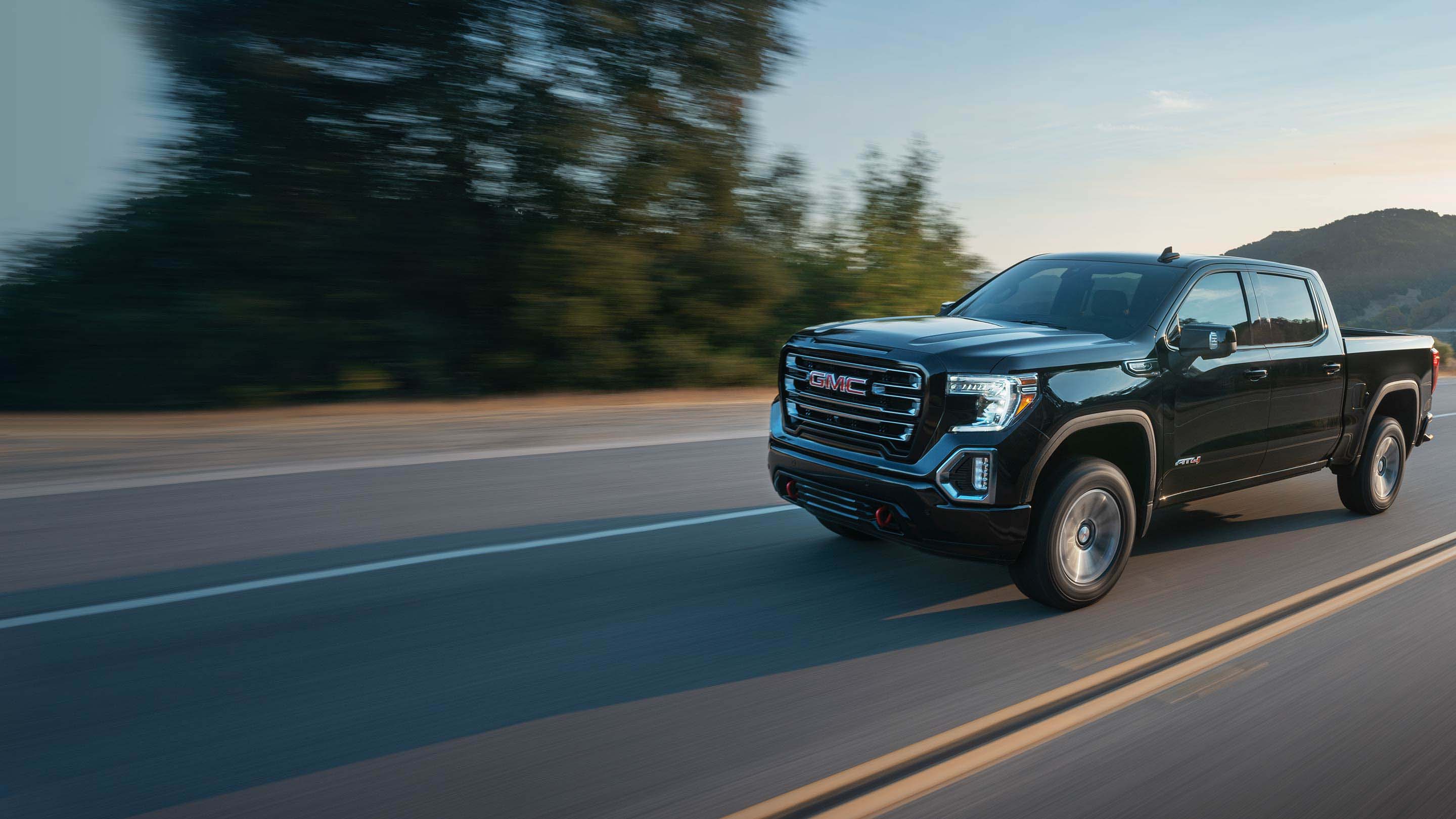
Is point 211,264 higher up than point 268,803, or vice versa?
point 211,264

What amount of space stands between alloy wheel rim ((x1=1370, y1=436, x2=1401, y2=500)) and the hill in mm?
77081

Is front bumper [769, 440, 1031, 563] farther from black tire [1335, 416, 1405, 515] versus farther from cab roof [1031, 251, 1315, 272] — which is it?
black tire [1335, 416, 1405, 515]

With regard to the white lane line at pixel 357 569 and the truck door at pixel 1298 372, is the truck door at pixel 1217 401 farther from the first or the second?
the white lane line at pixel 357 569

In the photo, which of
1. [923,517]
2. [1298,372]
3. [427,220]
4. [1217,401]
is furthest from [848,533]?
[427,220]

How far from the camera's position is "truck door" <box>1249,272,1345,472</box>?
6496 mm

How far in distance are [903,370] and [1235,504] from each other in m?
4.36

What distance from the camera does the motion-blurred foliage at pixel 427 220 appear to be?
12.2 metres

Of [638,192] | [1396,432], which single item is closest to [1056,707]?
[1396,432]

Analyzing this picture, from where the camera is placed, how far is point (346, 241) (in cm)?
1344

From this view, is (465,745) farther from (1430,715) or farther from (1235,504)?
(1235,504)

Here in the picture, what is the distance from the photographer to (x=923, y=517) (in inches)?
197

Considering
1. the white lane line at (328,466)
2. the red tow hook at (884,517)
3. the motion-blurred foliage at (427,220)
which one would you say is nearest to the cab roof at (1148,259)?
the red tow hook at (884,517)

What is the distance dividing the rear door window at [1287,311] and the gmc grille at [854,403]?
2.80 meters

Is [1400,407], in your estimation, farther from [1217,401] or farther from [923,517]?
[923,517]
